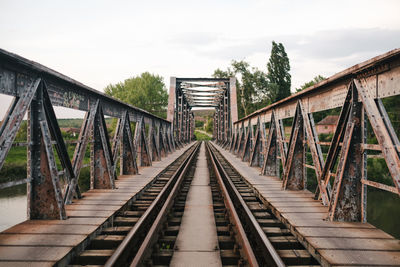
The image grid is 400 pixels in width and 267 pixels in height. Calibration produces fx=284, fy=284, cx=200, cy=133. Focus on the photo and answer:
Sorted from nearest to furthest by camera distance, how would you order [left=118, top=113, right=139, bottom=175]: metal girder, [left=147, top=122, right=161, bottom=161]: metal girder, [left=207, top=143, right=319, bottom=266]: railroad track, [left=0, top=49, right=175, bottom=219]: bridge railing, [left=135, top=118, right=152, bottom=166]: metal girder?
1. [left=207, top=143, right=319, bottom=266]: railroad track
2. [left=0, top=49, right=175, bottom=219]: bridge railing
3. [left=118, top=113, right=139, bottom=175]: metal girder
4. [left=135, top=118, right=152, bottom=166]: metal girder
5. [left=147, top=122, right=161, bottom=161]: metal girder

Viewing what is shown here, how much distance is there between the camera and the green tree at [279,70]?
50719mm

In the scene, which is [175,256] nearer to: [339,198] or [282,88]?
[339,198]

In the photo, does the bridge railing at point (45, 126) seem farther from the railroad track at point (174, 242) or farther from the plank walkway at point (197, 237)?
the plank walkway at point (197, 237)

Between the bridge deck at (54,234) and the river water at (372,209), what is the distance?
25.2 ft

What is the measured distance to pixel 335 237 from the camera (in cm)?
344

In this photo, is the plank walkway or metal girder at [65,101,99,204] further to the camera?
metal girder at [65,101,99,204]

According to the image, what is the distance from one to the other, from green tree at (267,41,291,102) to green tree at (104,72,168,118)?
2165 centimetres

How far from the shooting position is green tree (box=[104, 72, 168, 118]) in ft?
184

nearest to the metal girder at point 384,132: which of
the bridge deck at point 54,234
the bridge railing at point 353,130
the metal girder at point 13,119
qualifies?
the bridge railing at point 353,130

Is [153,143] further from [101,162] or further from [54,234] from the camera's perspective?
[54,234]

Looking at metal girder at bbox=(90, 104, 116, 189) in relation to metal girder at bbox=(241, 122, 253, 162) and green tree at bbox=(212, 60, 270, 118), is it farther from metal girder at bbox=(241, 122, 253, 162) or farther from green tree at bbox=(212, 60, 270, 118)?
→ green tree at bbox=(212, 60, 270, 118)

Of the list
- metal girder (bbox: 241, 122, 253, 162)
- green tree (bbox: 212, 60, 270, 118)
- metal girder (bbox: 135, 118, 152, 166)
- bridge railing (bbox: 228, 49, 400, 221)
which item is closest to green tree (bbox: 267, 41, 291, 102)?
green tree (bbox: 212, 60, 270, 118)

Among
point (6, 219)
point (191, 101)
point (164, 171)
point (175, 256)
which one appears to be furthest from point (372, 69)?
point (191, 101)

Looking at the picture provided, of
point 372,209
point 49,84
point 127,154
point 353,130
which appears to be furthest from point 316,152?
point 372,209
